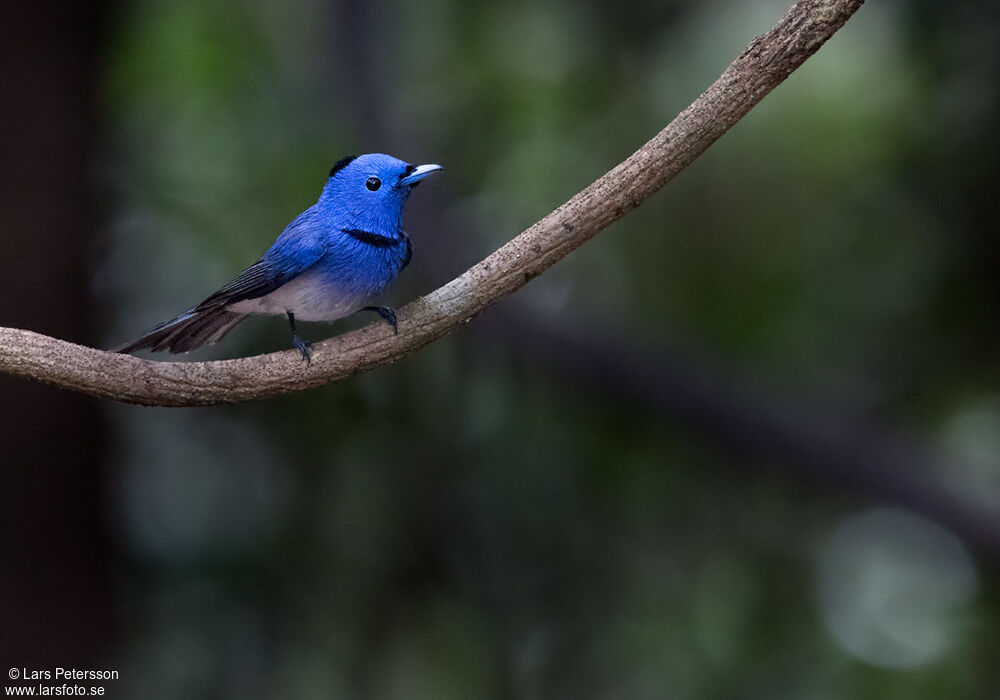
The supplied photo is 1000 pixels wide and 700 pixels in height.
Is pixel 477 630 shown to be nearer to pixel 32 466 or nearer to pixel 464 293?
pixel 32 466

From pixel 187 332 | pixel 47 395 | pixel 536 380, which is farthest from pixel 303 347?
pixel 536 380

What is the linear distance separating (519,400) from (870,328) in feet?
→ 5.72

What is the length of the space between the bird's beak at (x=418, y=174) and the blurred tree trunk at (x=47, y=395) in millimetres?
2461

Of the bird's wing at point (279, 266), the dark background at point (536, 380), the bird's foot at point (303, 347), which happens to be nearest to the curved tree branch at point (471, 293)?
the bird's foot at point (303, 347)

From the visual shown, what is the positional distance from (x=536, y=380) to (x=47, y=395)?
2.23 metres

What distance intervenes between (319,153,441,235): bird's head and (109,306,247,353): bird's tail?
13.0 inches

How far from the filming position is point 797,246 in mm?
5379

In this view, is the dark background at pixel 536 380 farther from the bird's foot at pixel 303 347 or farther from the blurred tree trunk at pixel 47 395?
the bird's foot at pixel 303 347

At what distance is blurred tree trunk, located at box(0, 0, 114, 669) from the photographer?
416 centimetres

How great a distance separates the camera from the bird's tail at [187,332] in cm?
210

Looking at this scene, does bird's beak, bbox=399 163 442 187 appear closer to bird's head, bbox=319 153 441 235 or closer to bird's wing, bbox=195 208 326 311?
bird's head, bbox=319 153 441 235

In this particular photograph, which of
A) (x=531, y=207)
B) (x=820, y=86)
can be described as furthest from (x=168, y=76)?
(x=820, y=86)

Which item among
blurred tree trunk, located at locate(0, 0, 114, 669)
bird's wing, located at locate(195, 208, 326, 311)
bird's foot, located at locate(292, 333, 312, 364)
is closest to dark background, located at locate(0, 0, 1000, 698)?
blurred tree trunk, located at locate(0, 0, 114, 669)

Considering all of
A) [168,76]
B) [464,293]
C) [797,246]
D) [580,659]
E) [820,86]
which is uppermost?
[168,76]
